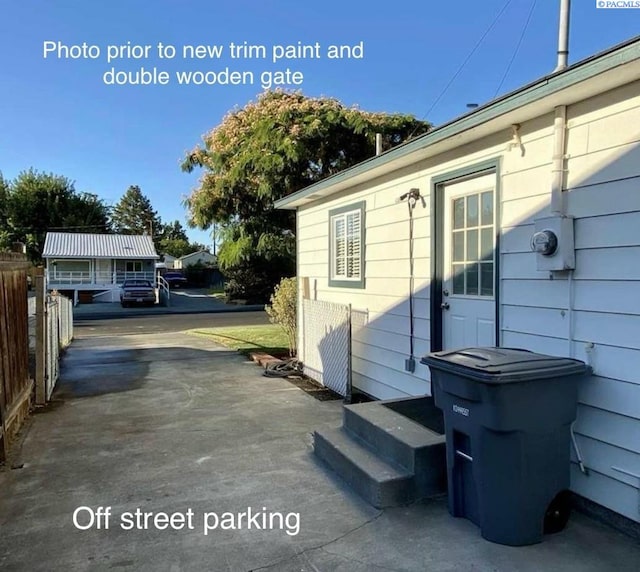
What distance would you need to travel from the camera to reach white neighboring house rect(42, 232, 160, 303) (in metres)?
32.5

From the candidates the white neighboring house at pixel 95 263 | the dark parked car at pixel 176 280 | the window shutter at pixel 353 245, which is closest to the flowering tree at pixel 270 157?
the window shutter at pixel 353 245

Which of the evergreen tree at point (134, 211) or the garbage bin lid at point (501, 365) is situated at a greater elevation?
the evergreen tree at point (134, 211)

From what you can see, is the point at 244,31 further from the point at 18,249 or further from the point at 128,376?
the point at 128,376

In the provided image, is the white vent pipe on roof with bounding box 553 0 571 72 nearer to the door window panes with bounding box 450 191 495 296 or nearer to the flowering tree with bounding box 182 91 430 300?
the door window panes with bounding box 450 191 495 296

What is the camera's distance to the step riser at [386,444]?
3.31m

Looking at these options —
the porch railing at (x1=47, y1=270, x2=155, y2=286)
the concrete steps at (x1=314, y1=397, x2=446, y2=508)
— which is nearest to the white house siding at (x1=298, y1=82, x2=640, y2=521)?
the concrete steps at (x1=314, y1=397, x2=446, y2=508)

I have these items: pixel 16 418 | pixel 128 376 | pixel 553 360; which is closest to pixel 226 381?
pixel 128 376

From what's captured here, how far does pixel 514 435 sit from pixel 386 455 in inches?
46.4

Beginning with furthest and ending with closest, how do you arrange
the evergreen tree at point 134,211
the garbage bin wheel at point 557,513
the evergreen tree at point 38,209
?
1. the evergreen tree at point 134,211
2. the evergreen tree at point 38,209
3. the garbage bin wheel at point 557,513

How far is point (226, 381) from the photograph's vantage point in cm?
744

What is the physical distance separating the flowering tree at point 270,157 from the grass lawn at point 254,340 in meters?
5.51

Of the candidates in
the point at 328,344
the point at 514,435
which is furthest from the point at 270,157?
the point at 514,435

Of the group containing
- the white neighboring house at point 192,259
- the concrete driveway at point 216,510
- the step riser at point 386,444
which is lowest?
the concrete driveway at point 216,510

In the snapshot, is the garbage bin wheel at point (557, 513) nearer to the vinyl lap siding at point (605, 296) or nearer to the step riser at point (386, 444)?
the vinyl lap siding at point (605, 296)
